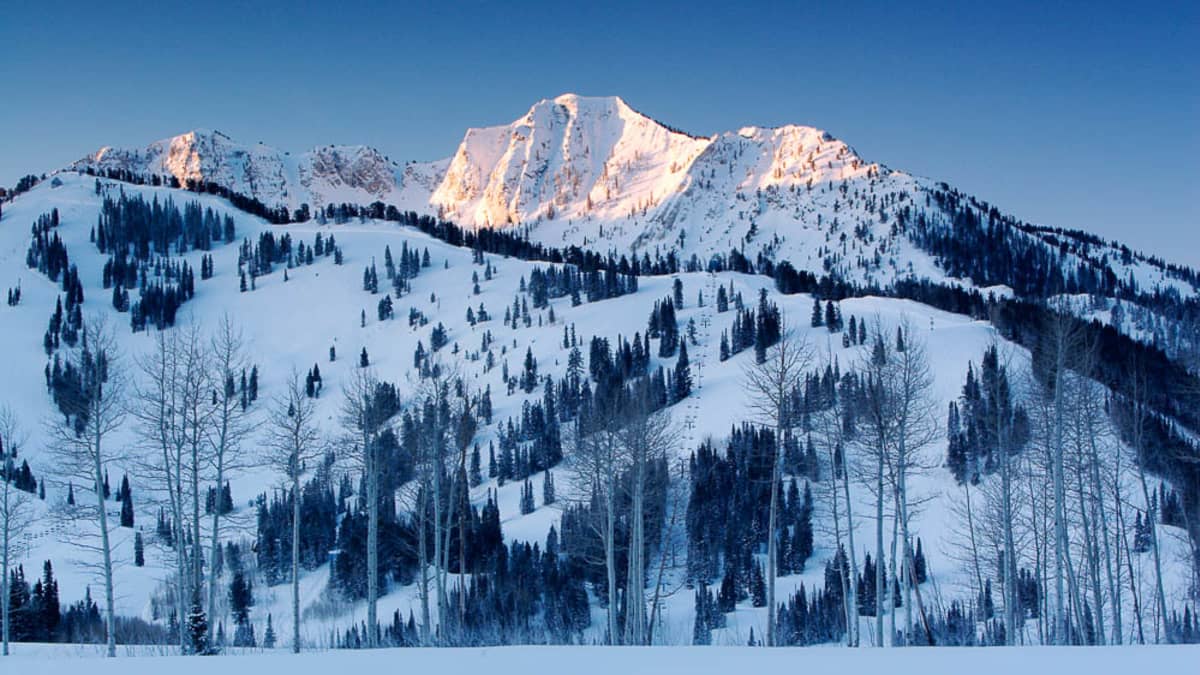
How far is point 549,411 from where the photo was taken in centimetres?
9838

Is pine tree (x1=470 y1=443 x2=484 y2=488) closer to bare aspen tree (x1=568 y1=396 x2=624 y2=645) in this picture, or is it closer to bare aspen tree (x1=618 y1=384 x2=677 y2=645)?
bare aspen tree (x1=568 y1=396 x2=624 y2=645)

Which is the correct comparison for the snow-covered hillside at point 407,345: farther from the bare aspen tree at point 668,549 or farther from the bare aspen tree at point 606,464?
the bare aspen tree at point 606,464

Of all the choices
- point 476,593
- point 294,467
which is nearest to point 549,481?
point 476,593

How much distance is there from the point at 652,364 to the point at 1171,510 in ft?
214

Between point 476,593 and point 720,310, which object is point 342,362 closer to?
point 720,310

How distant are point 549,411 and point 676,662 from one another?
90.3m

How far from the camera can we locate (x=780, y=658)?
28.5ft

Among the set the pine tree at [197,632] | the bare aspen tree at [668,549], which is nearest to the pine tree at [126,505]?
the bare aspen tree at [668,549]

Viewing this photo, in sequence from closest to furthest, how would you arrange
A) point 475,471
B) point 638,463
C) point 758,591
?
point 638,463, point 758,591, point 475,471

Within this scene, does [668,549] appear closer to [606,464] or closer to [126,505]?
[606,464]

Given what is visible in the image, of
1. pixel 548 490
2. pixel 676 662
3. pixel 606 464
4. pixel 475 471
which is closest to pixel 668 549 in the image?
pixel 606 464

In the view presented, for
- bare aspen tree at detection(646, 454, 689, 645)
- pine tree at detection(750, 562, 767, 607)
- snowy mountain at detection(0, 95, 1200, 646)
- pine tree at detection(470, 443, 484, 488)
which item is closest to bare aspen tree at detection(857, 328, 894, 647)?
Answer: snowy mountain at detection(0, 95, 1200, 646)

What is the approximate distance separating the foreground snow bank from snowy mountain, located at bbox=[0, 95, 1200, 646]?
722 centimetres

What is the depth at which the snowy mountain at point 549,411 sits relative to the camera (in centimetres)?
2678
